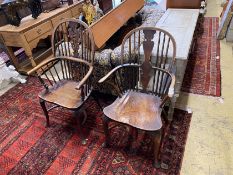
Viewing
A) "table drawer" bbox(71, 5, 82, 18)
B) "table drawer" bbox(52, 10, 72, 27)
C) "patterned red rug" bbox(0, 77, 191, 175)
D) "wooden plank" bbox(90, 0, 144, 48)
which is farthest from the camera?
"table drawer" bbox(71, 5, 82, 18)

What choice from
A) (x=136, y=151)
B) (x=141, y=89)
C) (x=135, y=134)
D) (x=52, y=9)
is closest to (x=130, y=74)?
(x=141, y=89)

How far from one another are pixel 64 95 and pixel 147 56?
0.87 metres

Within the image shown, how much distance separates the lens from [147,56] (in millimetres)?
1539

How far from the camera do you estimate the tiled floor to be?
1.54 meters

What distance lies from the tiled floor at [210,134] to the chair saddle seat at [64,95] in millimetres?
1103

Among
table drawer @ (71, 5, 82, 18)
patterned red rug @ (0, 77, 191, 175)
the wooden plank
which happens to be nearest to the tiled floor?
patterned red rug @ (0, 77, 191, 175)

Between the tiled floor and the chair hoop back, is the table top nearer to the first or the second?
the chair hoop back

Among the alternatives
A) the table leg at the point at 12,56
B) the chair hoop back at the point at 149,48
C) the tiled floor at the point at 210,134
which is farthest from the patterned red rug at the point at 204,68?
the table leg at the point at 12,56

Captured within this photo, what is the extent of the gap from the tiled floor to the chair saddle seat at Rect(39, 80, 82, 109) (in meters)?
1.10

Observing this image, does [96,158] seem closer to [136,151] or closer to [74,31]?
[136,151]

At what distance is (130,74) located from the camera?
171 centimetres

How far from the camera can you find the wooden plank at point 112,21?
2031mm

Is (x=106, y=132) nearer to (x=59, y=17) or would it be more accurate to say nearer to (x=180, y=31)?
(x=180, y=31)

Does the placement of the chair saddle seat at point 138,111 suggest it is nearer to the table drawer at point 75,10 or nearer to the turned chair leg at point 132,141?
the turned chair leg at point 132,141
